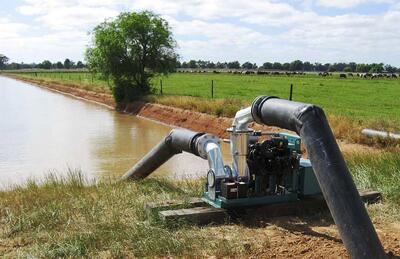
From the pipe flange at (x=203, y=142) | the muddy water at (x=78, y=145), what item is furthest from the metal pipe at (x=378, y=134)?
the pipe flange at (x=203, y=142)

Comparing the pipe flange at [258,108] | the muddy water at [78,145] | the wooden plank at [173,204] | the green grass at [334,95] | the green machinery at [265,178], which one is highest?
the pipe flange at [258,108]

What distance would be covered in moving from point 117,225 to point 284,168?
6.83ft

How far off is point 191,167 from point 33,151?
6763 millimetres

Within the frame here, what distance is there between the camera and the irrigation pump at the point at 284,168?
3.98 m

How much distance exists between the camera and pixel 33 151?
61.6ft

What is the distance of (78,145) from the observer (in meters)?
20.3

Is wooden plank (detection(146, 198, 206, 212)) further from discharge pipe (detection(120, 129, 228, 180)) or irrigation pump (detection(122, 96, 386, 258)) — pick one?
discharge pipe (detection(120, 129, 228, 180))

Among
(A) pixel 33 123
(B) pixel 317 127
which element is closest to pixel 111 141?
(A) pixel 33 123

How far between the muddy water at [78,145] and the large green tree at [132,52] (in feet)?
11.5

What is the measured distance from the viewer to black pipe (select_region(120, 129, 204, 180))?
7566mm

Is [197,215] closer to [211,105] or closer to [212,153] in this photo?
[212,153]

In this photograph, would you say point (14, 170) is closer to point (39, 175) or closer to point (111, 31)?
point (39, 175)

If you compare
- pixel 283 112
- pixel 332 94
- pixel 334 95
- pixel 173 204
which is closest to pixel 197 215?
pixel 173 204

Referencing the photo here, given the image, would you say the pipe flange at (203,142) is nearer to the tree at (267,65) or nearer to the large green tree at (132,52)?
the large green tree at (132,52)
